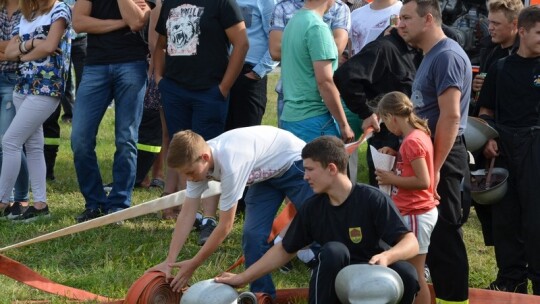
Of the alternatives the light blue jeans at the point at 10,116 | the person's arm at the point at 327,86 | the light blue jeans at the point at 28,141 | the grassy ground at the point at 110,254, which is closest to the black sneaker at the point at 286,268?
the grassy ground at the point at 110,254

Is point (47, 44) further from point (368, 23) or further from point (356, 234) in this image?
point (356, 234)

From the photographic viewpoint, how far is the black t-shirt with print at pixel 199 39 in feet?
24.3

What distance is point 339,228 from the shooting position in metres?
5.15

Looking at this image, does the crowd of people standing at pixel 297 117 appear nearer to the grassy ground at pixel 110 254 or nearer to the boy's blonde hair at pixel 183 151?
the boy's blonde hair at pixel 183 151

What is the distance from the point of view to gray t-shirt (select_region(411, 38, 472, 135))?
223 inches

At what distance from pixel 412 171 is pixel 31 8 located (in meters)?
3.78

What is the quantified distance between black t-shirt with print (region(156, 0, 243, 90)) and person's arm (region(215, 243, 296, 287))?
7.89ft

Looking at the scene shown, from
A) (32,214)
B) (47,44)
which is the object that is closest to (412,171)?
(47,44)

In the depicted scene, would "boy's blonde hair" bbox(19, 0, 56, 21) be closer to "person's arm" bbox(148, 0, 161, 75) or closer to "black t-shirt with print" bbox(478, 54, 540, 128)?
"person's arm" bbox(148, 0, 161, 75)

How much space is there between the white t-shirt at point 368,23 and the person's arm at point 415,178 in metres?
2.08

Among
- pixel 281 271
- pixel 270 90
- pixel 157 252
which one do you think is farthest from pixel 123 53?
pixel 270 90

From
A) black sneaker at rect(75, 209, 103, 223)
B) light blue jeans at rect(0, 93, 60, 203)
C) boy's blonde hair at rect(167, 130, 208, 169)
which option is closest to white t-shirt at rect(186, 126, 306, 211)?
boy's blonde hair at rect(167, 130, 208, 169)

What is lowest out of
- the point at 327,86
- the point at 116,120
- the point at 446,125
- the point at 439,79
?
the point at 116,120

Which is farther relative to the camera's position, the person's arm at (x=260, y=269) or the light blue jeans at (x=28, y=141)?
the light blue jeans at (x=28, y=141)
